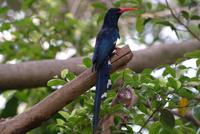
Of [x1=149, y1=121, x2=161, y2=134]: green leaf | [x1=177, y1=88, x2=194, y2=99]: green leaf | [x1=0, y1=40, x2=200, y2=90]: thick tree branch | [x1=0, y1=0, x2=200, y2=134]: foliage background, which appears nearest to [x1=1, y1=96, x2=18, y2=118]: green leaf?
[x1=0, y1=0, x2=200, y2=134]: foliage background

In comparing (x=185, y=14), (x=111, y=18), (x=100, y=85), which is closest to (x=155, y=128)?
(x=100, y=85)

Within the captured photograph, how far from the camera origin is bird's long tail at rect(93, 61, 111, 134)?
194 cm

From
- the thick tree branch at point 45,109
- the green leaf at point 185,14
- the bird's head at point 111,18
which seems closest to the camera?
Answer: the thick tree branch at point 45,109

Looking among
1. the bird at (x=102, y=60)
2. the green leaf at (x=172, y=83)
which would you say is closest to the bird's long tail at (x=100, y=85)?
the bird at (x=102, y=60)

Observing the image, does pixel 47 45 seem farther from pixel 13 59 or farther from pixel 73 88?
pixel 73 88

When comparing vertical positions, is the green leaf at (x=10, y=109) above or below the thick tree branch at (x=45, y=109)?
below

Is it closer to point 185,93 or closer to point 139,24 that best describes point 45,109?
point 185,93

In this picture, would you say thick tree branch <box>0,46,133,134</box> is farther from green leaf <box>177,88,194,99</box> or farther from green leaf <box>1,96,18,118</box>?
green leaf <box>1,96,18,118</box>

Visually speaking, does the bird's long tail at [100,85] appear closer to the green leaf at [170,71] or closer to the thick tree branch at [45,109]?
the thick tree branch at [45,109]

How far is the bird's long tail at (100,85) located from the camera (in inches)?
76.2

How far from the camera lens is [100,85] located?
2.00 m

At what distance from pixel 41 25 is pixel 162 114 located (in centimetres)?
194

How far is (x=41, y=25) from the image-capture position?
153 inches

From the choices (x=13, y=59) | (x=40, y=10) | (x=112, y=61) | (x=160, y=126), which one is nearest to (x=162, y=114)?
(x=160, y=126)
